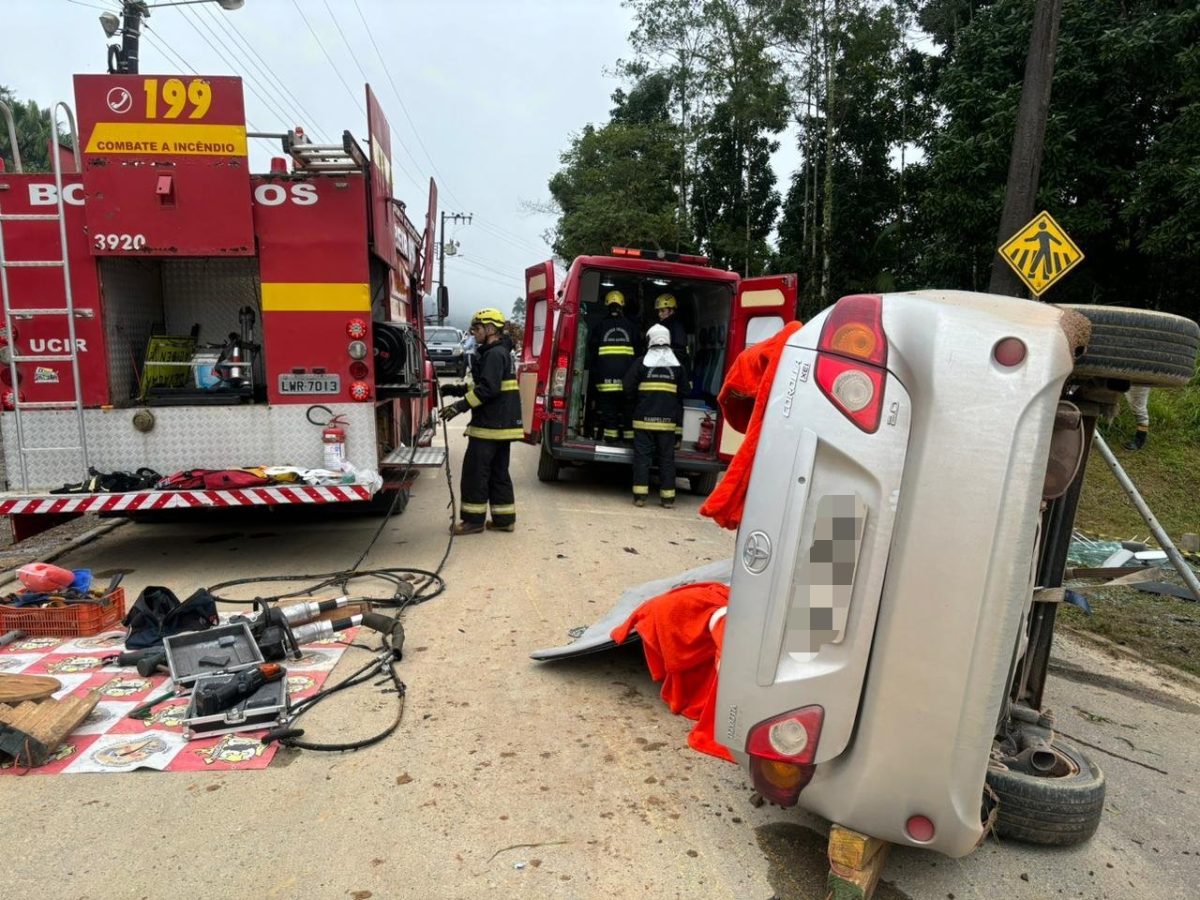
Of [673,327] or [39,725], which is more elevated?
[673,327]

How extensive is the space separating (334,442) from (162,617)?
180cm

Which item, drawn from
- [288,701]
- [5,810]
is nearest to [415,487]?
[288,701]

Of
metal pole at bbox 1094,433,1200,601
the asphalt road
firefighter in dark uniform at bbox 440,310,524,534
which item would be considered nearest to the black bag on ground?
the asphalt road

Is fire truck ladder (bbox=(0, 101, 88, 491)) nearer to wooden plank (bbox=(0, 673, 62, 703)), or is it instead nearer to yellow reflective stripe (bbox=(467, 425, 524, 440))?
wooden plank (bbox=(0, 673, 62, 703))

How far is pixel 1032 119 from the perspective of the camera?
26.0 feet

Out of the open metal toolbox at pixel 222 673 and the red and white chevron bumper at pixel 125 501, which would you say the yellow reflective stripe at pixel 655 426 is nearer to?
the red and white chevron bumper at pixel 125 501

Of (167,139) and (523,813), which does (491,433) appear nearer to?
(167,139)

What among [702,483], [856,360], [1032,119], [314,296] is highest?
[1032,119]

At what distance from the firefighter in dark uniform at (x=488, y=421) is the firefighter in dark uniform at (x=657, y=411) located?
1.72 metres

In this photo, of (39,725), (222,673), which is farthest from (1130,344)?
(39,725)

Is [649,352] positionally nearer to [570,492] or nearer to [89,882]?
[570,492]

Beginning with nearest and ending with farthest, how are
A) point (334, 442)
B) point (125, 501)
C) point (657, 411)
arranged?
point (125, 501), point (334, 442), point (657, 411)

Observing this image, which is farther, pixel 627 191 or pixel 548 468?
pixel 627 191

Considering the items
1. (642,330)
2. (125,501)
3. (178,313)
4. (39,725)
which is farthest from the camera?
(642,330)
